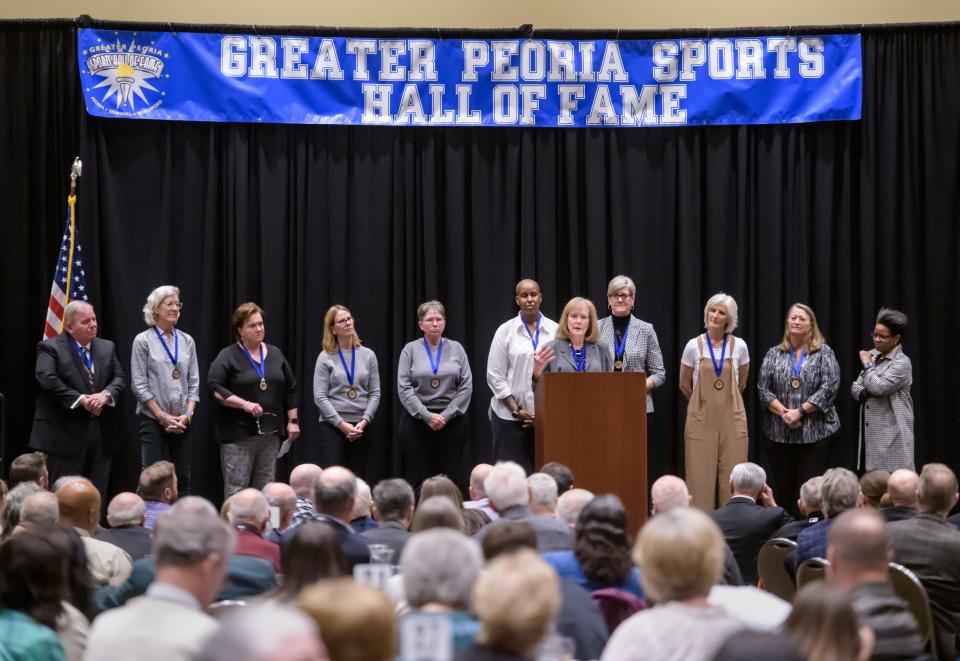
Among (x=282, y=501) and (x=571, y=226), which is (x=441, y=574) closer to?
(x=282, y=501)

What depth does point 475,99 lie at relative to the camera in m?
9.70

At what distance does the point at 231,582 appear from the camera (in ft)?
14.0

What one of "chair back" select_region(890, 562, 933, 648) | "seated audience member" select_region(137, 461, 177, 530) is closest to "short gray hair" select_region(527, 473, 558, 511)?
"chair back" select_region(890, 562, 933, 648)

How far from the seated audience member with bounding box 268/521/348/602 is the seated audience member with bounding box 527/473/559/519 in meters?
1.72

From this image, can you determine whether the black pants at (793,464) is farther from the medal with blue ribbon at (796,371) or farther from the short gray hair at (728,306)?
the short gray hair at (728,306)

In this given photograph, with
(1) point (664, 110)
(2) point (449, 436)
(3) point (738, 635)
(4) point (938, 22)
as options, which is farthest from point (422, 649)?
(4) point (938, 22)

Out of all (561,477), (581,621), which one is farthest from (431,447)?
(581,621)

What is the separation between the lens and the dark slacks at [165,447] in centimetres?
854

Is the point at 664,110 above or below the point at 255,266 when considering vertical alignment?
above

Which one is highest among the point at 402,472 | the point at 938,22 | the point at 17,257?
the point at 938,22

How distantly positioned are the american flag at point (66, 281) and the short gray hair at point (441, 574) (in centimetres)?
654

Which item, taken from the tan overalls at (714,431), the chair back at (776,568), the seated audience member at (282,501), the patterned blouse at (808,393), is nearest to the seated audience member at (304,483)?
the seated audience member at (282,501)

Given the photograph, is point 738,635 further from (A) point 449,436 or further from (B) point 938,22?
(B) point 938,22

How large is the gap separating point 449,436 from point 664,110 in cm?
321
